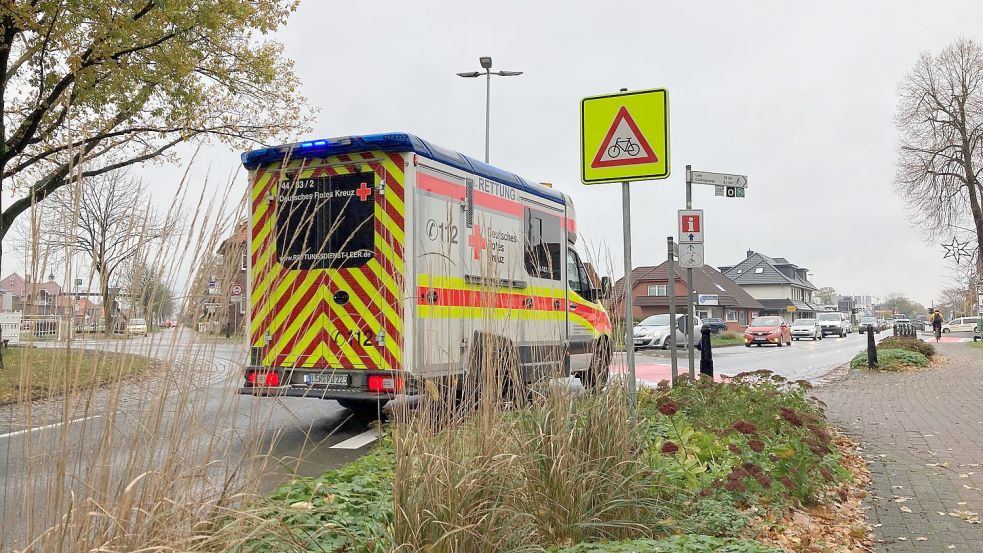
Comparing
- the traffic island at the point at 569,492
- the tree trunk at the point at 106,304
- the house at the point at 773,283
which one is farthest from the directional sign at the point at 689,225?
the house at the point at 773,283

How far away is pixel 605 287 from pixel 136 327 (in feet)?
10.5

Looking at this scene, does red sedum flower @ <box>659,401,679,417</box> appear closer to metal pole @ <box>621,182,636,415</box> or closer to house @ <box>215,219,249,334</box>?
metal pole @ <box>621,182,636,415</box>

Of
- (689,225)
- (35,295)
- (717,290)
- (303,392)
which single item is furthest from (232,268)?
(717,290)

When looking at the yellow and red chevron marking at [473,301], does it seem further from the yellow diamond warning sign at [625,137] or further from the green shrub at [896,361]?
the green shrub at [896,361]

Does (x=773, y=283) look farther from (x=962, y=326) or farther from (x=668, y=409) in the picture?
(x=668, y=409)

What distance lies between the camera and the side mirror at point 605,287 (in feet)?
16.0

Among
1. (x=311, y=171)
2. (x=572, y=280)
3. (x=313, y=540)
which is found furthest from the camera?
(x=572, y=280)

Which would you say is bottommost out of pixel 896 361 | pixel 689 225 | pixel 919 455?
pixel 919 455

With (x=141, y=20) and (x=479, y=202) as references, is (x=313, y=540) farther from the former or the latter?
(x=141, y=20)

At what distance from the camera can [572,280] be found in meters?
9.80

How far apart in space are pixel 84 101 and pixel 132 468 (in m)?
12.9

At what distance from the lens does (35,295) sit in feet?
7.03

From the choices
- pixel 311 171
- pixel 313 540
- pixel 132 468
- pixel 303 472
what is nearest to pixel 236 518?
pixel 132 468

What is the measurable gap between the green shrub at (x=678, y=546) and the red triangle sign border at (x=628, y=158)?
112 inches
